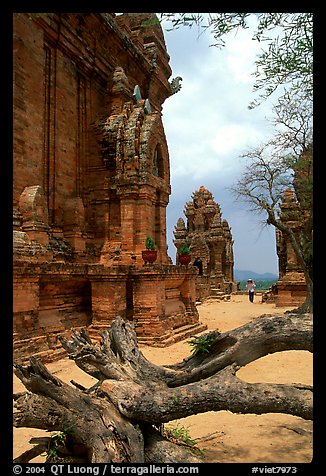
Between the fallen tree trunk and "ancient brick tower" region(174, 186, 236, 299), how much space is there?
2457 centimetres

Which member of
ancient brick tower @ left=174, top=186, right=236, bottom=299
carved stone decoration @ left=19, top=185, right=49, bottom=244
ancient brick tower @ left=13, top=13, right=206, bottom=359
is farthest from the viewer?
ancient brick tower @ left=174, top=186, right=236, bottom=299

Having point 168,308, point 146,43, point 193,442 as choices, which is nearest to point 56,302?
point 168,308

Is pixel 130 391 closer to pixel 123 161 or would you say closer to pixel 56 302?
pixel 56 302

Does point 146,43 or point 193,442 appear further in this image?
point 146,43

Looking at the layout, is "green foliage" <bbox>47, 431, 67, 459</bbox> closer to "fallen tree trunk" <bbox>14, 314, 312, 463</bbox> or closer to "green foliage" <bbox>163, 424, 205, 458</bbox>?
"fallen tree trunk" <bbox>14, 314, 312, 463</bbox>

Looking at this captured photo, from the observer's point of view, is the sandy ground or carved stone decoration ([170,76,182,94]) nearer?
the sandy ground

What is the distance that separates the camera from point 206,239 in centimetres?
3400

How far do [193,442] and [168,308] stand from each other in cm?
841

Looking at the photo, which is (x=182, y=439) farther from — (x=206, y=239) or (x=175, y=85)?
(x=206, y=239)

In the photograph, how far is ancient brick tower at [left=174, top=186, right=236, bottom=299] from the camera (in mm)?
31688
